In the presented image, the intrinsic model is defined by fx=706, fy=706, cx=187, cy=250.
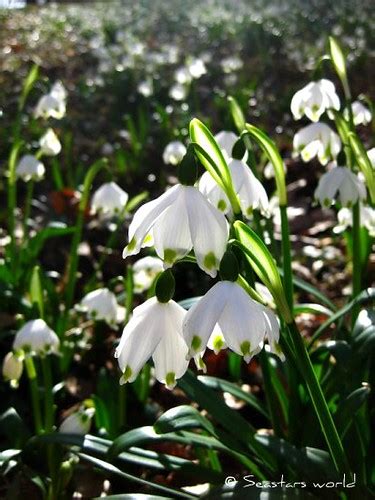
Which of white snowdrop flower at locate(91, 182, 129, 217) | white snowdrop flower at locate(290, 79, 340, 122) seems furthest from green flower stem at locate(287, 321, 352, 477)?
white snowdrop flower at locate(91, 182, 129, 217)

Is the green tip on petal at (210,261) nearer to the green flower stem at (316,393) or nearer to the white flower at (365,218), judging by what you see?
the green flower stem at (316,393)

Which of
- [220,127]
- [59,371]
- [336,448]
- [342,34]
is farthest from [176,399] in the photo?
[342,34]

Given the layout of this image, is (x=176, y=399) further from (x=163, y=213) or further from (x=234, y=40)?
(x=234, y=40)

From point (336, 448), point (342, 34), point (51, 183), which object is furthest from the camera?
point (342, 34)

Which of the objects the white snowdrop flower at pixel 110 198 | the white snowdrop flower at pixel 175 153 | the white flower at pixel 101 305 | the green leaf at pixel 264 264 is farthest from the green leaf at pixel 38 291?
the white snowdrop flower at pixel 175 153

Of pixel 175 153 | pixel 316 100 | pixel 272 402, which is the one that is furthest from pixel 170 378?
pixel 175 153

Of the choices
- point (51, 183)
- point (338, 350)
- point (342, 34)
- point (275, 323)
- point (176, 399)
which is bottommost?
point (176, 399)
